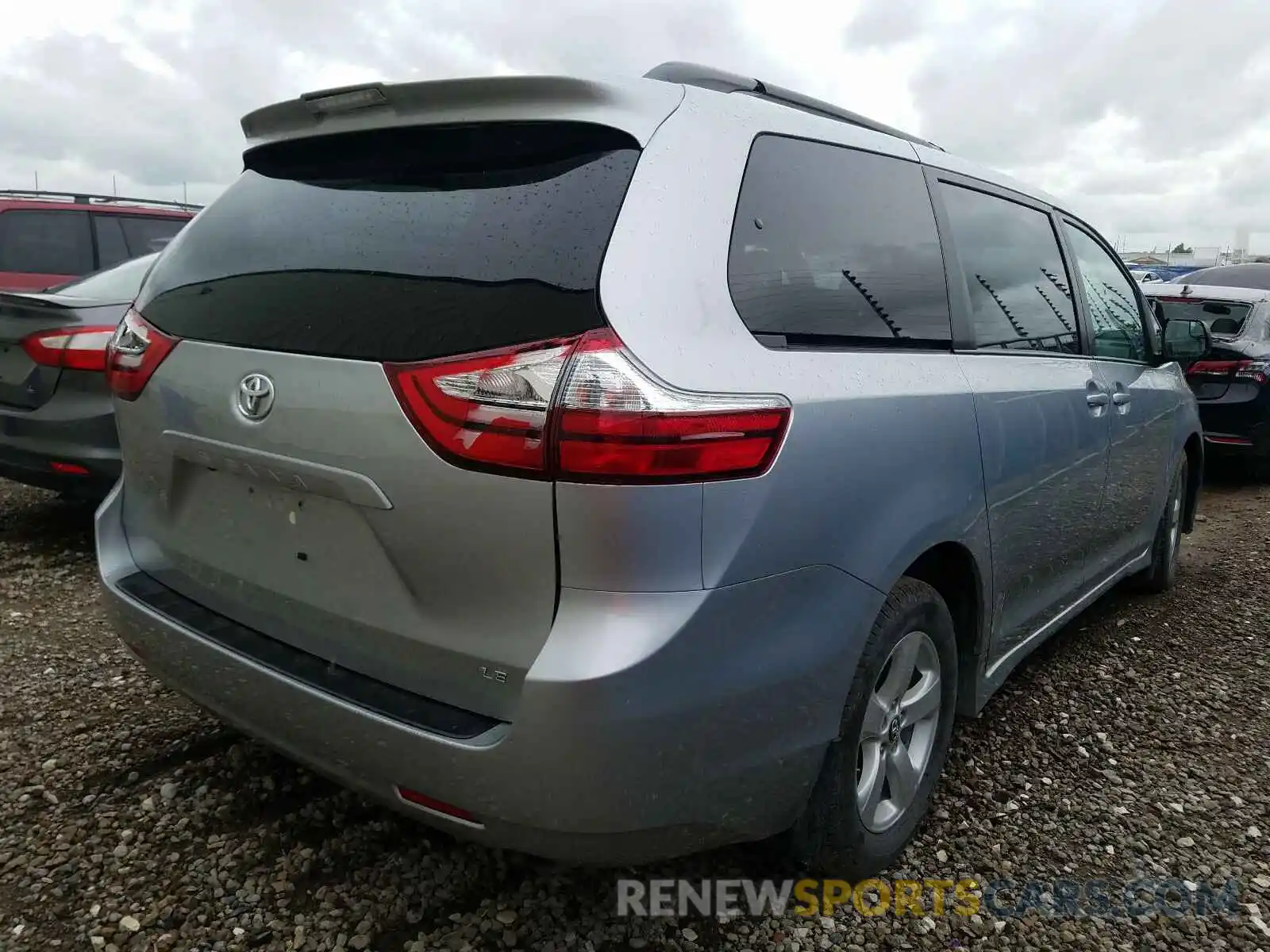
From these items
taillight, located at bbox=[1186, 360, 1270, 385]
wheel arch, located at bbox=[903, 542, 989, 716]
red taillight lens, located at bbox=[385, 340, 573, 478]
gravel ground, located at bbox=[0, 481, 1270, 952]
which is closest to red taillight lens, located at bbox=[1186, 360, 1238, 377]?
taillight, located at bbox=[1186, 360, 1270, 385]

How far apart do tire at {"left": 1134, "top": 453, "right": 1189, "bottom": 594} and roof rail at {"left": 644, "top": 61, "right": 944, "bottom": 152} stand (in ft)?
9.08

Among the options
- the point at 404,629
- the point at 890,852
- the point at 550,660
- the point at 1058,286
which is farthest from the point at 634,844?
the point at 1058,286

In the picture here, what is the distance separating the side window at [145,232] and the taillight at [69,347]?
4396 millimetres

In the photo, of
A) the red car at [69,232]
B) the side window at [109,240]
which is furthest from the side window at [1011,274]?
the side window at [109,240]

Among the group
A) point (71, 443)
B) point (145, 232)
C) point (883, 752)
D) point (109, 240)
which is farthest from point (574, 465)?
point (145, 232)

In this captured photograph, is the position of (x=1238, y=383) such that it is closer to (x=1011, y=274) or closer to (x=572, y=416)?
(x=1011, y=274)

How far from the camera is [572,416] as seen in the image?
158 cm

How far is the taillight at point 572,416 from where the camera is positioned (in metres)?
1.57

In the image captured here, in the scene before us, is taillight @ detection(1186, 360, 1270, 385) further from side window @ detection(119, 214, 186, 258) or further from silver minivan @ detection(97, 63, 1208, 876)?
side window @ detection(119, 214, 186, 258)

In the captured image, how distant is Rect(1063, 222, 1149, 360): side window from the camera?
11.6 feet

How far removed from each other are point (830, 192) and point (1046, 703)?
2.15 metres

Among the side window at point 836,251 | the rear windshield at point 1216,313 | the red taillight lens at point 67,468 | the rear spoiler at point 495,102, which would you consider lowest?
the red taillight lens at point 67,468

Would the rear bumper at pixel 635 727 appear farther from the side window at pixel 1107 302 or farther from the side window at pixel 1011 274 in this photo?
the side window at pixel 1107 302

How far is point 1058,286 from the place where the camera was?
10.8 feet
